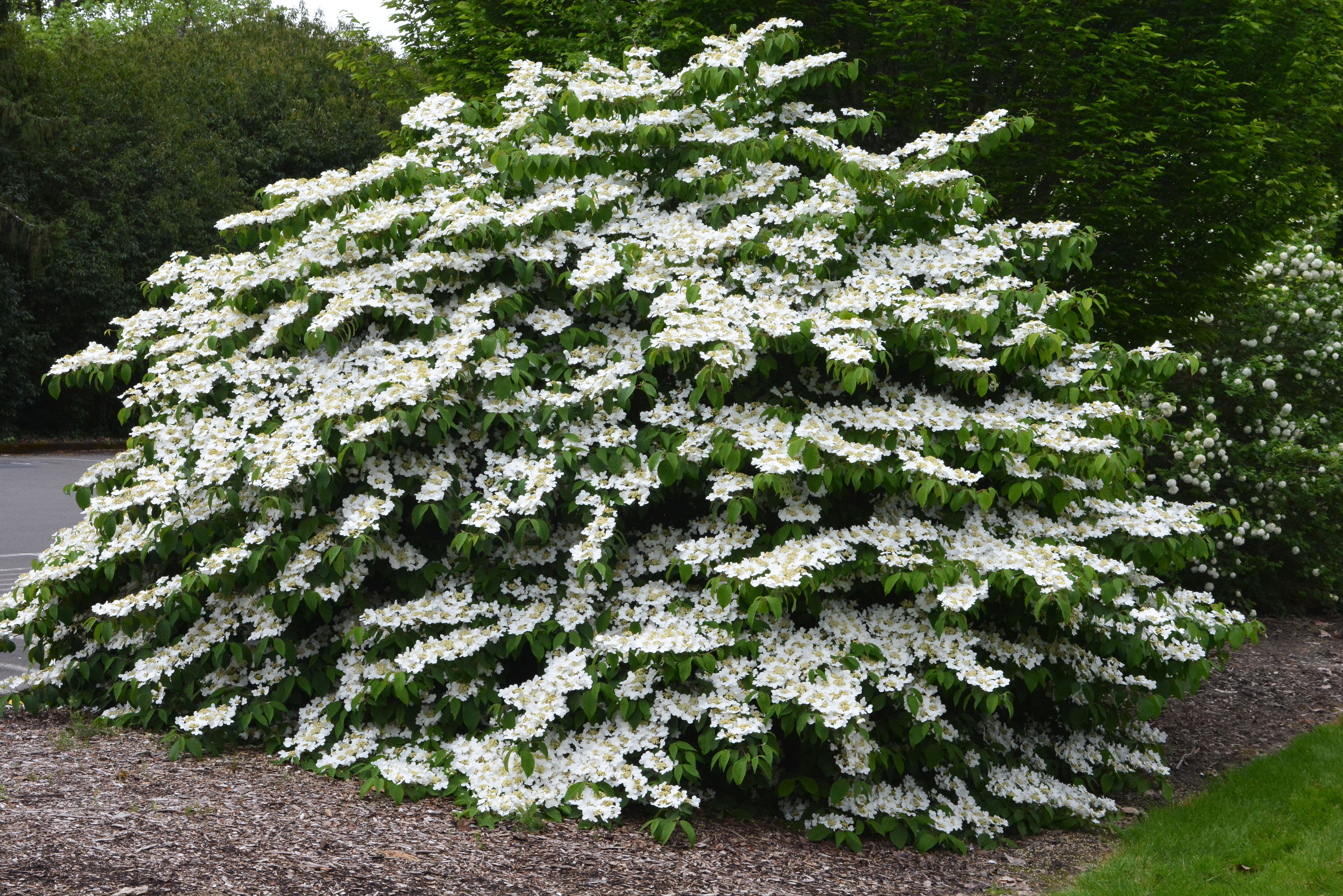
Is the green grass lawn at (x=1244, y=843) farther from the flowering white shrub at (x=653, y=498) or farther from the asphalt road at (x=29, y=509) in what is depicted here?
the asphalt road at (x=29, y=509)

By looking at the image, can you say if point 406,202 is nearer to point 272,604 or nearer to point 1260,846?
point 272,604

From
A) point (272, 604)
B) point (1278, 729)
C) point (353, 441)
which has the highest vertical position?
point (353, 441)

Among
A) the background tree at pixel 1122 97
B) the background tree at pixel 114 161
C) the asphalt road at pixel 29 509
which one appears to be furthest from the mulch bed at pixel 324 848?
the background tree at pixel 114 161

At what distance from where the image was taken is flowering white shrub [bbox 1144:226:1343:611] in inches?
323

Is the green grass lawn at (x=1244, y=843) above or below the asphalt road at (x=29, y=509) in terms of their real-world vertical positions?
below

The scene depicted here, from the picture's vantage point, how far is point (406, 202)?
470 cm

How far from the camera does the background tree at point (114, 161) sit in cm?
1922

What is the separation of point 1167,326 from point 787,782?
5.24 m

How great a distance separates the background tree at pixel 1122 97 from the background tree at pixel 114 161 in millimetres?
13955

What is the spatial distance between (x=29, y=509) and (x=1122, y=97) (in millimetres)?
11690

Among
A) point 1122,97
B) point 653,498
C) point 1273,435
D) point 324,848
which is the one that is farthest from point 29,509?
point 1273,435

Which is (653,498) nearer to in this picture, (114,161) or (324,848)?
(324,848)

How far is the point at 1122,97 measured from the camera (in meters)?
7.18

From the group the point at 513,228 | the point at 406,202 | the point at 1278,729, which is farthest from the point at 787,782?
the point at 1278,729
